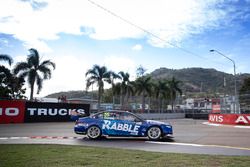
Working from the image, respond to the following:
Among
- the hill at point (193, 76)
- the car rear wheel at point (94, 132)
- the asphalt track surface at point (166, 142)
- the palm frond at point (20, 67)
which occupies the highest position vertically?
the hill at point (193, 76)

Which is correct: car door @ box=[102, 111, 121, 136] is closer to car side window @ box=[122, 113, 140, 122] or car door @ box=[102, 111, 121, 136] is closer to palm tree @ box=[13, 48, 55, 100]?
car side window @ box=[122, 113, 140, 122]

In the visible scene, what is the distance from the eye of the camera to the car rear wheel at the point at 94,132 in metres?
13.1

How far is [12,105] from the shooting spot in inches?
1000

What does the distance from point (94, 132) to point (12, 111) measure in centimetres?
1497

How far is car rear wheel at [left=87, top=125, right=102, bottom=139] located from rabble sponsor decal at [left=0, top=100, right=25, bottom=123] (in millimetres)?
14602

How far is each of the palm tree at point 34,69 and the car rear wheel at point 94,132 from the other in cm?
2656

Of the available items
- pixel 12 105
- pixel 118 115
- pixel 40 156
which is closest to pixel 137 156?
pixel 40 156

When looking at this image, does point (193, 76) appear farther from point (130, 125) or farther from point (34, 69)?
point (130, 125)

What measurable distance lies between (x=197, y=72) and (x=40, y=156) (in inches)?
5832

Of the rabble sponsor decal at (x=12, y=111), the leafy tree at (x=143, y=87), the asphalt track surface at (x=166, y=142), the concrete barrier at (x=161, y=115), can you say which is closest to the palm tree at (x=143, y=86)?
the leafy tree at (x=143, y=87)

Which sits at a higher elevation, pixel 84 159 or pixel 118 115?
pixel 118 115

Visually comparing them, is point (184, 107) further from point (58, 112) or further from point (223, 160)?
point (223, 160)

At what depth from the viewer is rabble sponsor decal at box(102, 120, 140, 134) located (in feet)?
42.8

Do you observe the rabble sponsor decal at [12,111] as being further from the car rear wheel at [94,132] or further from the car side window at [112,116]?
the car side window at [112,116]
